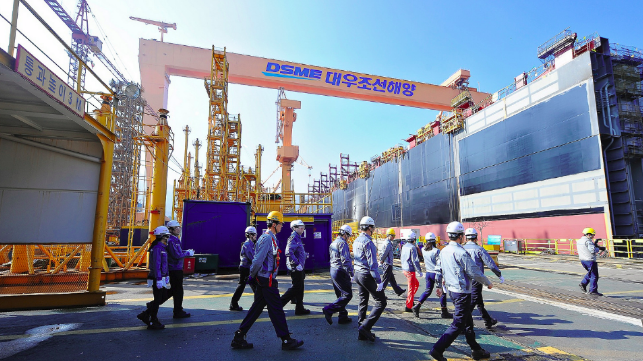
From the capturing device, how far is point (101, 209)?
638 centimetres

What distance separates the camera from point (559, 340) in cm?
454

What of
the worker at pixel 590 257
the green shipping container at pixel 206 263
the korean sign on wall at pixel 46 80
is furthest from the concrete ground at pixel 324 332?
the korean sign on wall at pixel 46 80

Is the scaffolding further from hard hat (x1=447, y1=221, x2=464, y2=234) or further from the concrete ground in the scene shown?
hard hat (x1=447, y1=221, x2=464, y2=234)

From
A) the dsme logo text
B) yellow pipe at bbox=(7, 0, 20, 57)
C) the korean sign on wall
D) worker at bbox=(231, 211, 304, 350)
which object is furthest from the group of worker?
the dsme logo text

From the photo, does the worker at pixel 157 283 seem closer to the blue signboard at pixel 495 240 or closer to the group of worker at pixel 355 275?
the group of worker at pixel 355 275

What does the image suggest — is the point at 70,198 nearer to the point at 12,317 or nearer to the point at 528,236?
the point at 12,317

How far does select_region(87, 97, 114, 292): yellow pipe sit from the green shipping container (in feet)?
14.2

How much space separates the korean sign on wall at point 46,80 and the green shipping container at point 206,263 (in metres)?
6.92

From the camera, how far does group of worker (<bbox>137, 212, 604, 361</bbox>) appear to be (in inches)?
151

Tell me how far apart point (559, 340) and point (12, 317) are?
8.94m

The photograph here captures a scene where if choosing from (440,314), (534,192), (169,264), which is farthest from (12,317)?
(534,192)

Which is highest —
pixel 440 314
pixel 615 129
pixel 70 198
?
pixel 615 129

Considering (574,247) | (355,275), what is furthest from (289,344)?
(574,247)

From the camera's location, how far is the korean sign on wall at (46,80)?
352 centimetres
